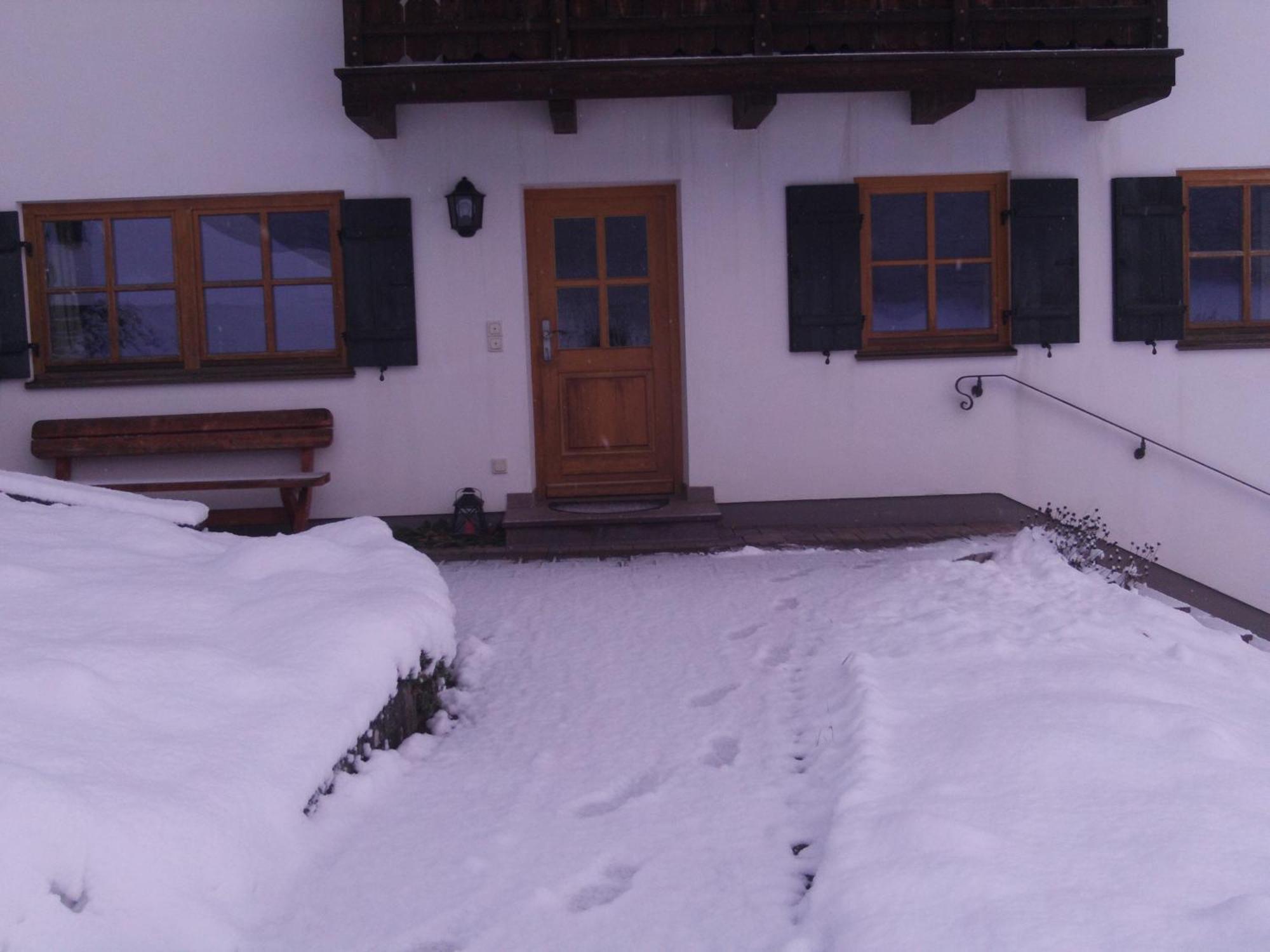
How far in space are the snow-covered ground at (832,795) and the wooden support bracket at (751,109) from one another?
325 cm

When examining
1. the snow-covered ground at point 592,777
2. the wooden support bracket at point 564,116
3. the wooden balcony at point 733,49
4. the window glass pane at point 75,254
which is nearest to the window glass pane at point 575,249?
the wooden support bracket at point 564,116

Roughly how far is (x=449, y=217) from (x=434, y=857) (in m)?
5.15

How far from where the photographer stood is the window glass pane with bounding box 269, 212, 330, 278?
7.31 meters

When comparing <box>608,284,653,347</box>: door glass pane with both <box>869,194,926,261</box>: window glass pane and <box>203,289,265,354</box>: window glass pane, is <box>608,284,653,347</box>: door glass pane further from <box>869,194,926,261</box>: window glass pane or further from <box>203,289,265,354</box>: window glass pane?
<box>203,289,265,354</box>: window glass pane

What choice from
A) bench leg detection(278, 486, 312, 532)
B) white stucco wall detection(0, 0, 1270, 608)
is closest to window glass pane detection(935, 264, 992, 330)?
white stucco wall detection(0, 0, 1270, 608)

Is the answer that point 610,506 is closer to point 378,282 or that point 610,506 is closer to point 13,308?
point 378,282

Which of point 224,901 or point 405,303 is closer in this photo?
point 224,901

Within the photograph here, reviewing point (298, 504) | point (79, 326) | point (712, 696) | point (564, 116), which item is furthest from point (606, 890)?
point (79, 326)

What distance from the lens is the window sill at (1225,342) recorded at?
749 cm

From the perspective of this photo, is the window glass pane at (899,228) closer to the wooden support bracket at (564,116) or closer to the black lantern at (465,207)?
the wooden support bracket at (564,116)

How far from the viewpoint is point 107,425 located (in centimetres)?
712

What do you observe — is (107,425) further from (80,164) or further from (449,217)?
(449,217)

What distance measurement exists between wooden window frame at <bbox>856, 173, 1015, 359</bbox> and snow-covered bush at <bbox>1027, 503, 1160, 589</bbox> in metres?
1.18

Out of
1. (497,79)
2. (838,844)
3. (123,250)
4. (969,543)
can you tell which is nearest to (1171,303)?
(969,543)
